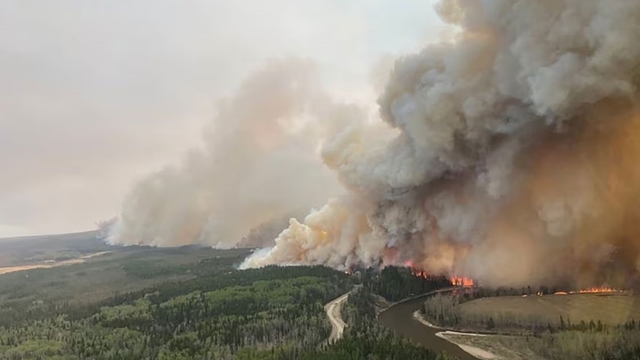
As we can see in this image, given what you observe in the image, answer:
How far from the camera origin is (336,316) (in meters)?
105

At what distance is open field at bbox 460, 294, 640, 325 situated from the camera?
85.5 m

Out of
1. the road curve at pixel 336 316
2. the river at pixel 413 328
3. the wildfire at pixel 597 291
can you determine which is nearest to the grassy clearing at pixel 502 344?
the river at pixel 413 328

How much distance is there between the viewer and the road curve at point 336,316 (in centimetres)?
9109

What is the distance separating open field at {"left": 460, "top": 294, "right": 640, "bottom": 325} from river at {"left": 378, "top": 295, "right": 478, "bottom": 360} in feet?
28.2

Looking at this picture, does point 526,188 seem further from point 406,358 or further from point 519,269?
point 406,358

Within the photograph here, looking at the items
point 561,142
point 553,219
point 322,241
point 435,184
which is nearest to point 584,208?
point 553,219

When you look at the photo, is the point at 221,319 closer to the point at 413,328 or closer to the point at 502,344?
the point at 413,328

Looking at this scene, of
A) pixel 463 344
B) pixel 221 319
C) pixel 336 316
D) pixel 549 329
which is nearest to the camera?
pixel 549 329

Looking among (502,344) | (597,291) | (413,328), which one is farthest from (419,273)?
(502,344)

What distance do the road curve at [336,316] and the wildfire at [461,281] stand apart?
2532 cm

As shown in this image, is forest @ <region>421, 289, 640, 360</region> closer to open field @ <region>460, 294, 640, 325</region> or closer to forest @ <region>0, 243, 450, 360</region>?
open field @ <region>460, 294, 640, 325</region>

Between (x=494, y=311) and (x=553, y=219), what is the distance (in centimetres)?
1800

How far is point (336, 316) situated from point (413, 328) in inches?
600

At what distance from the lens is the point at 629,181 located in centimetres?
9125
